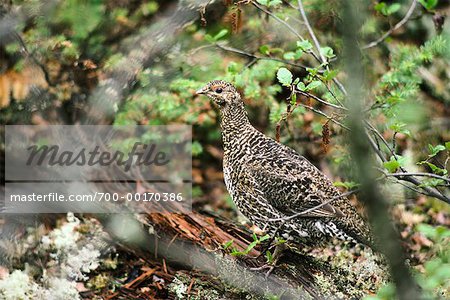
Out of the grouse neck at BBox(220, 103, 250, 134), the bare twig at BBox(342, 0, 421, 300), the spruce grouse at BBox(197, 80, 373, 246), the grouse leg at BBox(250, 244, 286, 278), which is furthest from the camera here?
the grouse neck at BBox(220, 103, 250, 134)

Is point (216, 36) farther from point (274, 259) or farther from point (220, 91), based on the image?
point (274, 259)

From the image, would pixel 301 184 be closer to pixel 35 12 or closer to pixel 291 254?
pixel 291 254

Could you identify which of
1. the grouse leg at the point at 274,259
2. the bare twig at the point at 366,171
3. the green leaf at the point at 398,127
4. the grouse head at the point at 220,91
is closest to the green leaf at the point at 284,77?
the green leaf at the point at 398,127

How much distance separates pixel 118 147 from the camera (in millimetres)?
5516

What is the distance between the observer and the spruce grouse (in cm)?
386

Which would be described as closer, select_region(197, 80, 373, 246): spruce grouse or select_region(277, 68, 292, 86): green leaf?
select_region(277, 68, 292, 86): green leaf

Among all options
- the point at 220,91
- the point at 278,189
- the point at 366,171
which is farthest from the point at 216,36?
the point at 366,171

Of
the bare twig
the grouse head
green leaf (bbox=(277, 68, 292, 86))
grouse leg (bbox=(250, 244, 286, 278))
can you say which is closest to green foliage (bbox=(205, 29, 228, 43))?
the grouse head

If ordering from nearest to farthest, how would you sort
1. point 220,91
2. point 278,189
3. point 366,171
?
point 366,171 < point 278,189 < point 220,91

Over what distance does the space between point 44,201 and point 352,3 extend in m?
3.96

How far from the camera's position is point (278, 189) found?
152 inches

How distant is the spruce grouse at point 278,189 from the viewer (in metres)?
3.86

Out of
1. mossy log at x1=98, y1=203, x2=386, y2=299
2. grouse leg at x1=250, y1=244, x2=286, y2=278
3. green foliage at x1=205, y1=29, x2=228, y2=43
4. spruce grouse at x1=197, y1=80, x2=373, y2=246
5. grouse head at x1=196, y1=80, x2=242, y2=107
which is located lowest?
mossy log at x1=98, y1=203, x2=386, y2=299

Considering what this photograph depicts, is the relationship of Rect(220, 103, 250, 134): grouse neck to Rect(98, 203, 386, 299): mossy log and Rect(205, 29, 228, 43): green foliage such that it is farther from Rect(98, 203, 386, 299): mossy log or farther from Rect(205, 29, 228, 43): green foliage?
Rect(98, 203, 386, 299): mossy log
